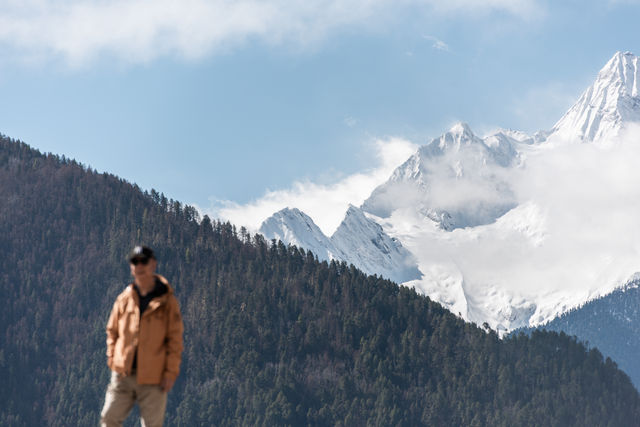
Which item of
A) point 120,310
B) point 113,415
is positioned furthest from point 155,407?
point 120,310

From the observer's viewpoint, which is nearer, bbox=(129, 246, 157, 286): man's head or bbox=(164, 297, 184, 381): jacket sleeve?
bbox=(129, 246, 157, 286): man's head

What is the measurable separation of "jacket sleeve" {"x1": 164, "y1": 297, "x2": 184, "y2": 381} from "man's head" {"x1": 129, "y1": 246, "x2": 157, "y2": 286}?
702 mm

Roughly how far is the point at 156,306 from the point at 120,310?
0.92 m

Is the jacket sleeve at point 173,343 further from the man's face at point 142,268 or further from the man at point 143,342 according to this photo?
the man's face at point 142,268

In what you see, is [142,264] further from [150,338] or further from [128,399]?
[128,399]

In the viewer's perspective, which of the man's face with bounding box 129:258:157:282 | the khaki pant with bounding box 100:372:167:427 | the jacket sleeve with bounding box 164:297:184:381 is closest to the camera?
the man's face with bounding box 129:258:157:282

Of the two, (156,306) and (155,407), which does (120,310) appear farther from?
(155,407)

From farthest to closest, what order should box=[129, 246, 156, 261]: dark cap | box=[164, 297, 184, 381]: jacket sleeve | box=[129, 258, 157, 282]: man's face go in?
1. box=[164, 297, 184, 381]: jacket sleeve
2. box=[129, 258, 157, 282]: man's face
3. box=[129, 246, 156, 261]: dark cap

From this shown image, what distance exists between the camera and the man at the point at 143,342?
19.9 meters

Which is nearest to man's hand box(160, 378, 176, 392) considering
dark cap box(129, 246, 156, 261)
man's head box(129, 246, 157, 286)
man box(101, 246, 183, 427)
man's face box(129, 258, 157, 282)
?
man box(101, 246, 183, 427)

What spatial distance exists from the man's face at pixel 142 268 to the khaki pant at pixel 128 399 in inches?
84.8

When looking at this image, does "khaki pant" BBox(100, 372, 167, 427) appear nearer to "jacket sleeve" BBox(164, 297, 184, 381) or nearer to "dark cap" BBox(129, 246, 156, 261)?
"jacket sleeve" BBox(164, 297, 184, 381)

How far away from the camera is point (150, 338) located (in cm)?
1989

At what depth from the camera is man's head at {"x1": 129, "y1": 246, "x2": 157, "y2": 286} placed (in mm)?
19797
